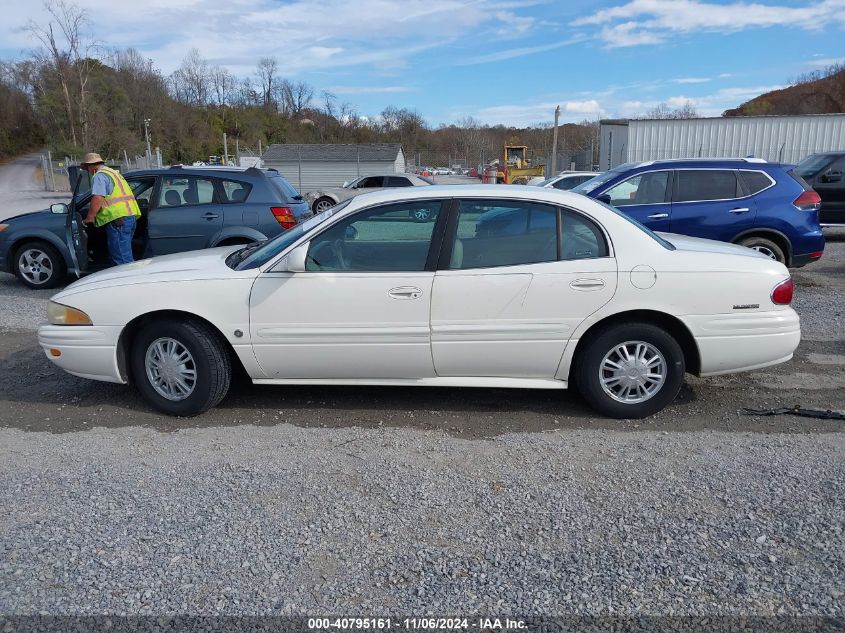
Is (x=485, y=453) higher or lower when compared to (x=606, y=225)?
lower

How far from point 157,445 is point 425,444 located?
1.68 m

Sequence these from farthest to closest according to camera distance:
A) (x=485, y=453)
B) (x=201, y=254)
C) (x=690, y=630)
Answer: (x=201, y=254), (x=485, y=453), (x=690, y=630)

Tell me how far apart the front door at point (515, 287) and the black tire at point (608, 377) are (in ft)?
0.64

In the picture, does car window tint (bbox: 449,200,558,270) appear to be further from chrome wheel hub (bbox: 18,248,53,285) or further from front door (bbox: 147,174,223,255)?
chrome wheel hub (bbox: 18,248,53,285)

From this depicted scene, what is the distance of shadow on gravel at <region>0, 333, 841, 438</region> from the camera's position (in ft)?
14.8

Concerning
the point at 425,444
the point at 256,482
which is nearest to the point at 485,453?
the point at 425,444

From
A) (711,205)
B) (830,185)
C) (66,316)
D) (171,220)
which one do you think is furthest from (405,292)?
(830,185)

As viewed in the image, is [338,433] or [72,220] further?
[72,220]

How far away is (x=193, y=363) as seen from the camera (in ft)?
15.1

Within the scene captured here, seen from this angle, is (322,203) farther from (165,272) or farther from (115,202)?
(165,272)

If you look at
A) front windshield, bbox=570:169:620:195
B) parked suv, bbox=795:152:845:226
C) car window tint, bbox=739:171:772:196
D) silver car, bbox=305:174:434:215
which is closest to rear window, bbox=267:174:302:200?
front windshield, bbox=570:169:620:195

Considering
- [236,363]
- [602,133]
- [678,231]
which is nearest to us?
[236,363]

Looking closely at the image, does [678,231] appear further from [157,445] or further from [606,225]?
[157,445]

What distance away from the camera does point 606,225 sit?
4.48m
